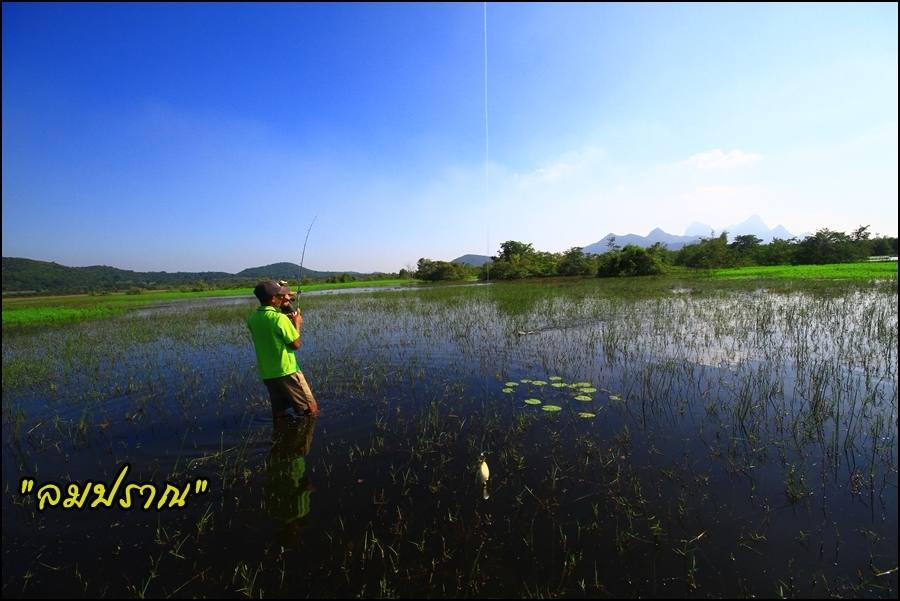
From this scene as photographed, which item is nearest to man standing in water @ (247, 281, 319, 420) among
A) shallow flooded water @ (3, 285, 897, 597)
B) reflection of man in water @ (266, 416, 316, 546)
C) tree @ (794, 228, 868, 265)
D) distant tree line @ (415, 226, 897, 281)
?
reflection of man in water @ (266, 416, 316, 546)

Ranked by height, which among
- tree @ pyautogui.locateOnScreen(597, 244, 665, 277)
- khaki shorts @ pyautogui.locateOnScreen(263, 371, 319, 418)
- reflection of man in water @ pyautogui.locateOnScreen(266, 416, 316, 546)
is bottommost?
reflection of man in water @ pyautogui.locateOnScreen(266, 416, 316, 546)

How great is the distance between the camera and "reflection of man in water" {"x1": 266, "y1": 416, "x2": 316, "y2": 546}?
3.80 m

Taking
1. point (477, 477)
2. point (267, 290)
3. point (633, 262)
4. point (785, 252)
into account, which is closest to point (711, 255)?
point (633, 262)

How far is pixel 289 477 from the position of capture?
461cm

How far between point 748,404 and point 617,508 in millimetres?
3963

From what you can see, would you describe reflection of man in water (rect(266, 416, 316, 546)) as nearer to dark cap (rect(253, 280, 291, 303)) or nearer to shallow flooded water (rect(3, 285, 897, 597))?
shallow flooded water (rect(3, 285, 897, 597))

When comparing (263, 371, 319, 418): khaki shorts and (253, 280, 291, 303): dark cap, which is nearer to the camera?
(253, 280, 291, 303): dark cap

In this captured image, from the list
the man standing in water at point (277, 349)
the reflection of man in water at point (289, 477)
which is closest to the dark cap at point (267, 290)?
the man standing in water at point (277, 349)

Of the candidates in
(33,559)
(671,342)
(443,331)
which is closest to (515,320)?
(443,331)

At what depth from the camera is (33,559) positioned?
333 cm

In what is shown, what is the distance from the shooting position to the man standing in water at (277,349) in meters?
5.42

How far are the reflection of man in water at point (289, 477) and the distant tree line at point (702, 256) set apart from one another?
36.4m

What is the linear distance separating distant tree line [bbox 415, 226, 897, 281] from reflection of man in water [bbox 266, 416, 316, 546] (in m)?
36.4

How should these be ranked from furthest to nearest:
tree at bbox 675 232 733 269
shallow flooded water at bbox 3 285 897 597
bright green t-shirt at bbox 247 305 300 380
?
tree at bbox 675 232 733 269, bright green t-shirt at bbox 247 305 300 380, shallow flooded water at bbox 3 285 897 597
